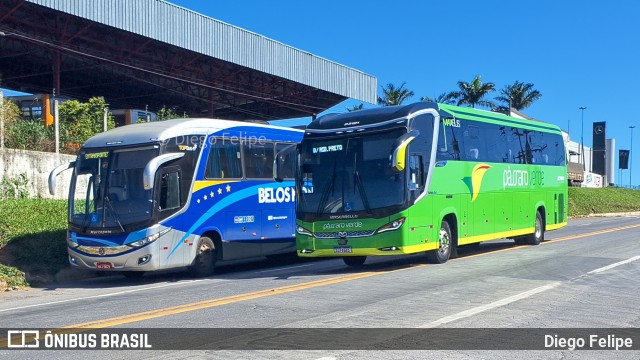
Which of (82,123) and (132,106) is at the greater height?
(132,106)

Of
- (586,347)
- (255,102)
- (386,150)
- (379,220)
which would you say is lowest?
(586,347)

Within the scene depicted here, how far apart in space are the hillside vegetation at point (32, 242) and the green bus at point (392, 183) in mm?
5868

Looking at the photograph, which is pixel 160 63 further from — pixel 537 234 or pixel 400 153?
pixel 400 153

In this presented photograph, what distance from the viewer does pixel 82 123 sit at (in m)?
26.5

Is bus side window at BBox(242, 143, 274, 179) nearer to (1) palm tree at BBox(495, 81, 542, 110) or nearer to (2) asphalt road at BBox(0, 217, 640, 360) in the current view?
(2) asphalt road at BBox(0, 217, 640, 360)

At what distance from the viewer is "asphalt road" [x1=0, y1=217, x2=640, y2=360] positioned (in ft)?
30.1

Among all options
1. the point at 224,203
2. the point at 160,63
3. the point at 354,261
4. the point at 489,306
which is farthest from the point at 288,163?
the point at 160,63

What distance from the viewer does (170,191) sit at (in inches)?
609

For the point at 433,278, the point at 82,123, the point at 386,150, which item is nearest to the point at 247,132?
the point at 386,150

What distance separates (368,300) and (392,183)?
13.6 feet

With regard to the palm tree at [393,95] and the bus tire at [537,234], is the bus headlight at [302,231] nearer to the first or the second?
the bus tire at [537,234]

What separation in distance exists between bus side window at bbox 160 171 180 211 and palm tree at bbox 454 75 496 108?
51.1m

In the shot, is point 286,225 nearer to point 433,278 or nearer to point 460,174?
point 460,174

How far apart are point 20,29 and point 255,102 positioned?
18061 millimetres
